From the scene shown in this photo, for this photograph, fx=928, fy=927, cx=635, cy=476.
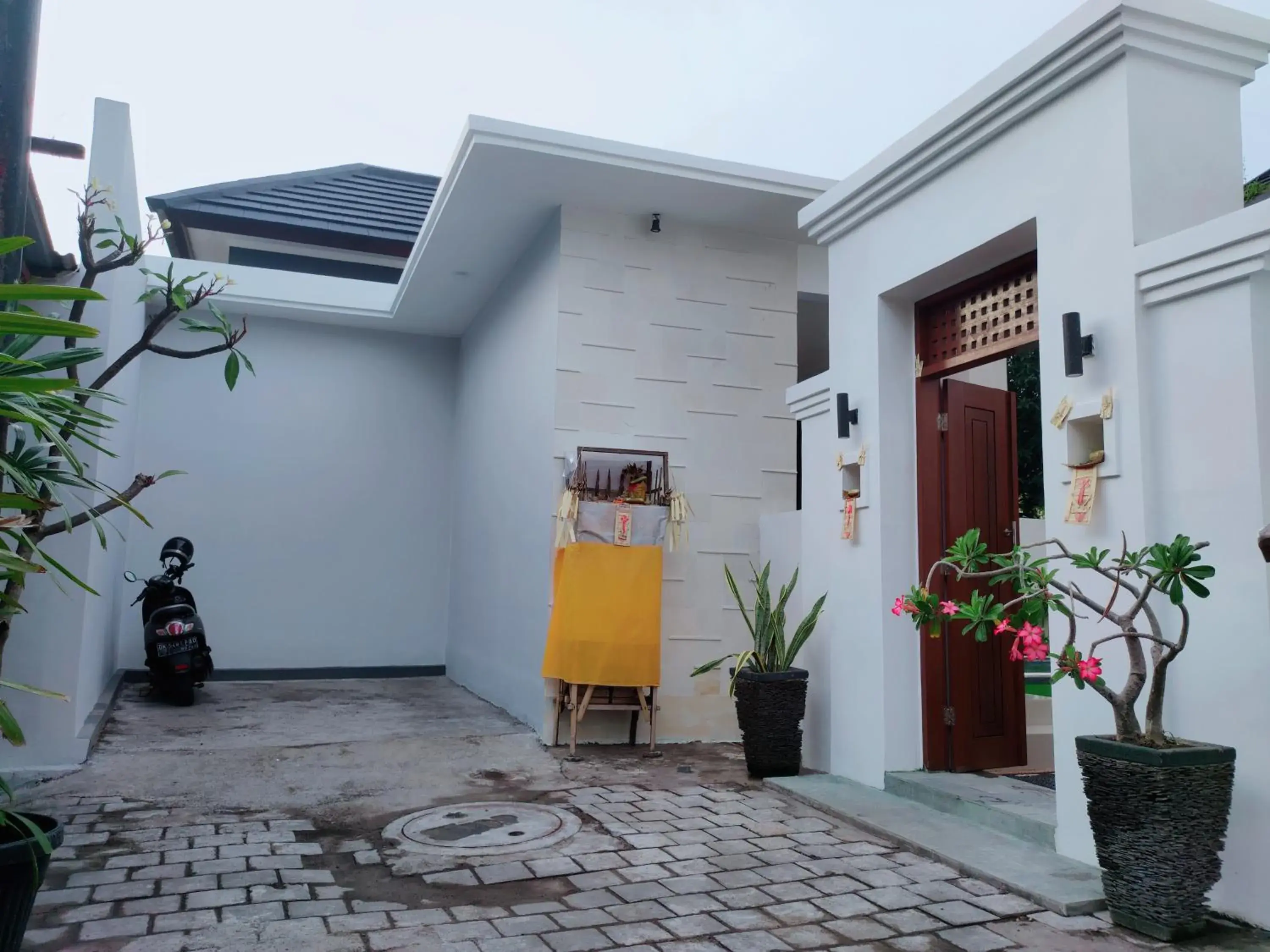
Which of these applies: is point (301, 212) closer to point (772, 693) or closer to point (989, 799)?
point (772, 693)

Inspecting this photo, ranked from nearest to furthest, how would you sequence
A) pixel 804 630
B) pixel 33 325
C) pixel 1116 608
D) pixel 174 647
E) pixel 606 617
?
pixel 33 325 < pixel 1116 608 < pixel 804 630 < pixel 606 617 < pixel 174 647

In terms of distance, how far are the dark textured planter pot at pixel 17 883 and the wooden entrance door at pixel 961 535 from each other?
349 cm

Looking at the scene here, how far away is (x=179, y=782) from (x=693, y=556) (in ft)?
10.2

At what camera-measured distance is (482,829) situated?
3.82 meters

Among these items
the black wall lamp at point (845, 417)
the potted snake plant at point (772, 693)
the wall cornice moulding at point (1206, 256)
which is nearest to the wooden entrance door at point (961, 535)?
the black wall lamp at point (845, 417)

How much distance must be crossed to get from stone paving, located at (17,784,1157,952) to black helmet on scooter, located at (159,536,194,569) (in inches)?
146

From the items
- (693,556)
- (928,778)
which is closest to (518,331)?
(693,556)

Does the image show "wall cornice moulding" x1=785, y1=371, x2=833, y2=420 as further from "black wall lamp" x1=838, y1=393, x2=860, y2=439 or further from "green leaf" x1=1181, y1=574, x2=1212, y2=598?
"green leaf" x1=1181, y1=574, x2=1212, y2=598

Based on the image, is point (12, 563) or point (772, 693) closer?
point (12, 563)

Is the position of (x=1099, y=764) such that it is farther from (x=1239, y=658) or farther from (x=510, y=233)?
(x=510, y=233)

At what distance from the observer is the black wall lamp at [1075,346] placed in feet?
10.6

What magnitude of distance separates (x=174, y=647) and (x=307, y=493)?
2.26 m

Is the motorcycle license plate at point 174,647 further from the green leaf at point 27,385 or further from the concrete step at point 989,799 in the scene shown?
the green leaf at point 27,385

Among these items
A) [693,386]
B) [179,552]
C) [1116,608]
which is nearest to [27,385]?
[1116,608]
